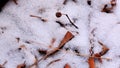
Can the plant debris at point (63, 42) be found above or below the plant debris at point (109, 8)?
below

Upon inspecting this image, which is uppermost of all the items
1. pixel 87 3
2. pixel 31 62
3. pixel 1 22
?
pixel 87 3

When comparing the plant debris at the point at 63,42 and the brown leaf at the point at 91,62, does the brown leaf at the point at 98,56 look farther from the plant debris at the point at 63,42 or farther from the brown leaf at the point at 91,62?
the plant debris at the point at 63,42

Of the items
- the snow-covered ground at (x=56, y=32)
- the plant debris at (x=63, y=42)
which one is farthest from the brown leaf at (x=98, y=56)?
the plant debris at (x=63, y=42)

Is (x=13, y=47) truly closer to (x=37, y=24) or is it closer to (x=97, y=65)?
(x=37, y=24)

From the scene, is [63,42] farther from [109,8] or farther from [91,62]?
[109,8]

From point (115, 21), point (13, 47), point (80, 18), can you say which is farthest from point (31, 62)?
point (115, 21)

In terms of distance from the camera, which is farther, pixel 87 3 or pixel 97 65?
pixel 87 3

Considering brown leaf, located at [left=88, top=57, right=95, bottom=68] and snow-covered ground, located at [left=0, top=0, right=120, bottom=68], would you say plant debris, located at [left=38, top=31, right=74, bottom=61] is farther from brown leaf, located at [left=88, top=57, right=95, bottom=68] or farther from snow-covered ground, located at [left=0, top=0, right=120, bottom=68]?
brown leaf, located at [left=88, top=57, right=95, bottom=68]

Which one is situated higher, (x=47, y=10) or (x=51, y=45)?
(x=47, y=10)

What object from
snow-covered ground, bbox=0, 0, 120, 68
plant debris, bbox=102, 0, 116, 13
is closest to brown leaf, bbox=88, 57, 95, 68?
snow-covered ground, bbox=0, 0, 120, 68
